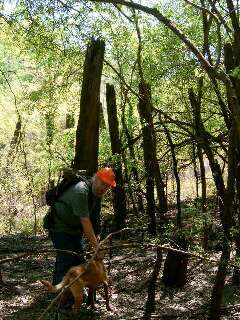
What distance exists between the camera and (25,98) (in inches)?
713

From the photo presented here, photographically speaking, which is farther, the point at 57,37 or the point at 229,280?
the point at 57,37

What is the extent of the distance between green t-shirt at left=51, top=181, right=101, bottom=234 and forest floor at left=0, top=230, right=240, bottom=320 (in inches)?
25.8

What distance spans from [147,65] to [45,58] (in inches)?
112

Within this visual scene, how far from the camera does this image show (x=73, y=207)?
5395 mm

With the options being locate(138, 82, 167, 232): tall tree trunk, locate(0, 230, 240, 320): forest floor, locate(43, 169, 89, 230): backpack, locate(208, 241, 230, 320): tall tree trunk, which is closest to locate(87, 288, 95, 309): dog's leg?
locate(0, 230, 240, 320): forest floor

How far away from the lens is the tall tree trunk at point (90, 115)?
7.99m

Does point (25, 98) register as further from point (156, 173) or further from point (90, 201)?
point (90, 201)

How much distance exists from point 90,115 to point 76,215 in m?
2.93

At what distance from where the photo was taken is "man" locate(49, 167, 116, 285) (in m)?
5.31

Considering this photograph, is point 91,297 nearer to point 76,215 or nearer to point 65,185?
point 76,215

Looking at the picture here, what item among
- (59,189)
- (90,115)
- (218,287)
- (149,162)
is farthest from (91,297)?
(149,162)

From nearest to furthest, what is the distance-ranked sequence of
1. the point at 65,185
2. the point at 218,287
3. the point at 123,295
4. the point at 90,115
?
the point at 218,287
the point at 65,185
the point at 123,295
the point at 90,115

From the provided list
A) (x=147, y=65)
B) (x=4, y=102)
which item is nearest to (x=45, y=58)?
(x=147, y=65)

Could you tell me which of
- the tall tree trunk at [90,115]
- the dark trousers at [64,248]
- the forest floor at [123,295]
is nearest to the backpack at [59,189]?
the dark trousers at [64,248]
